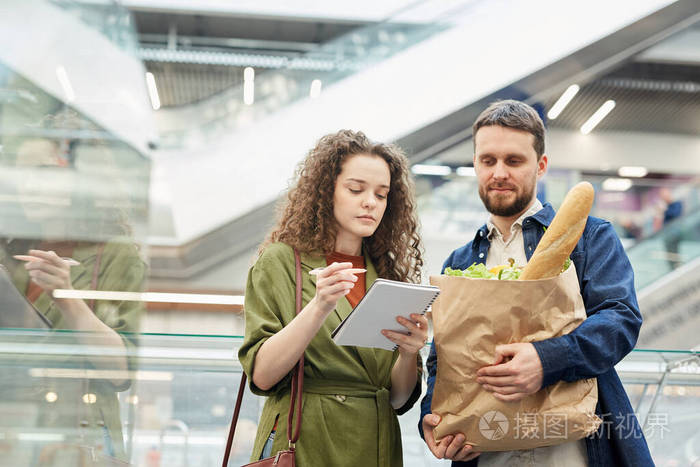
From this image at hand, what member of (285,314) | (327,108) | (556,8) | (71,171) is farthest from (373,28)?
(285,314)

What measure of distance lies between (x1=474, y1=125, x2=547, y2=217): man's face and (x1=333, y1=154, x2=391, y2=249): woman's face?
1.03 ft

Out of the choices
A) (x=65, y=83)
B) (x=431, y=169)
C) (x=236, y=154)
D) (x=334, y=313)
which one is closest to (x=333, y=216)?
(x=334, y=313)

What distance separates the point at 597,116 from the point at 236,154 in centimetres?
958

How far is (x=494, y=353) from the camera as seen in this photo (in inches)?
67.6

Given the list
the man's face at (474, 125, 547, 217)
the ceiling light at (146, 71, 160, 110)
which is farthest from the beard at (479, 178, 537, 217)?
the ceiling light at (146, 71, 160, 110)

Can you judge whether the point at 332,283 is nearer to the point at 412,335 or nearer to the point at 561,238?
the point at 412,335

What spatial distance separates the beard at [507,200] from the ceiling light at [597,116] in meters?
14.3

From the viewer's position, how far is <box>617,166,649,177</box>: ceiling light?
15.3 m

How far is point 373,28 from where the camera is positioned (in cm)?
925

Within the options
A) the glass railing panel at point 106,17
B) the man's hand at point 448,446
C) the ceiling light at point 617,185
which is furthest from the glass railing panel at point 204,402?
the ceiling light at point 617,185

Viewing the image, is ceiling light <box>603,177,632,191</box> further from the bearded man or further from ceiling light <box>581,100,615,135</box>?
the bearded man

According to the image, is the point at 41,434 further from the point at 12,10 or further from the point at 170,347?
the point at 12,10

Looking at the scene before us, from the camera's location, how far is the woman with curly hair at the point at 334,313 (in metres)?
1.80

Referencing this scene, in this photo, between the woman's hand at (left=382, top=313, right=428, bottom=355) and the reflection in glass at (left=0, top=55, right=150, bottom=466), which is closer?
the reflection in glass at (left=0, top=55, right=150, bottom=466)
